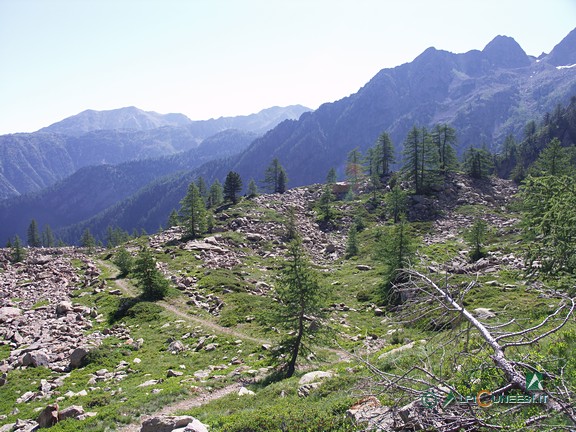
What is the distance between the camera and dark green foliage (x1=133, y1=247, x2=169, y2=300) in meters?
33.2

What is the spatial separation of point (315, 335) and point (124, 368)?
40.1 ft

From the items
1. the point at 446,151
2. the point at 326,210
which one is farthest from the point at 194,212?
the point at 446,151

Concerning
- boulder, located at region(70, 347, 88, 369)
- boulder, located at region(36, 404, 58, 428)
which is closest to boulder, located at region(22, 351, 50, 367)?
boulder, located at region(70, 347, 88, 369)

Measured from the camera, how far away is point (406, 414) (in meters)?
6.44

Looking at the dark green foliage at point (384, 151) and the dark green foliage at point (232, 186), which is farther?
the dark green foliage at point (384, 151)

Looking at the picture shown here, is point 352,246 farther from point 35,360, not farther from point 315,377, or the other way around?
point 35,360

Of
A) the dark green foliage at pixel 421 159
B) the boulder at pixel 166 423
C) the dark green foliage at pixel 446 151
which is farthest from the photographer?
the dark green foliage at pixel 446 151

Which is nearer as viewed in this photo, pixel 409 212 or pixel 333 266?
pixel 333 266

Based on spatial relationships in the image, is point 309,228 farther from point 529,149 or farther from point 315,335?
point 529,149

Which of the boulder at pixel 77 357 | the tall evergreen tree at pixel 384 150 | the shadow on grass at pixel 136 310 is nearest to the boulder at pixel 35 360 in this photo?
the boulder at pixel 77 357

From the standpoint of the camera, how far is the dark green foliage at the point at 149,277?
33156 mm

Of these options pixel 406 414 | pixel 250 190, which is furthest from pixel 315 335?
pixel 250 190

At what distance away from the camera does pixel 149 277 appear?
33.4m

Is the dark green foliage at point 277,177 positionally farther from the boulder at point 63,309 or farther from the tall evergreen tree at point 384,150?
the boulder at point 63,309
